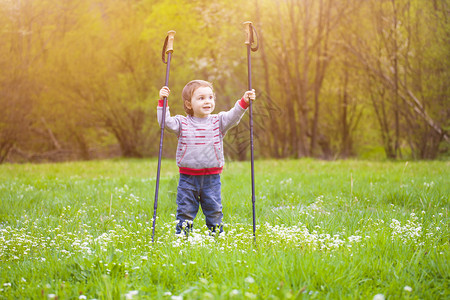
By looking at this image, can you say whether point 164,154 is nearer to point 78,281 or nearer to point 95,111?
point 95,111

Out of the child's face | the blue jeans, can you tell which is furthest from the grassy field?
the child's face

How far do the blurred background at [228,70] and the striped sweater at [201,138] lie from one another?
8.85m

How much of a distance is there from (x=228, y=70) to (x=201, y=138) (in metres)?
13.5

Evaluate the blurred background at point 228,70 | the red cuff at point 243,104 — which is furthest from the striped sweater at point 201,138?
the blurred background at point 228,70

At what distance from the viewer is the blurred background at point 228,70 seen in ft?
45.4

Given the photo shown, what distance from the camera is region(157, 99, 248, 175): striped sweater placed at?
427 cm

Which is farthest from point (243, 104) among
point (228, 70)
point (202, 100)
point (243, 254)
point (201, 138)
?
point (228, 70)

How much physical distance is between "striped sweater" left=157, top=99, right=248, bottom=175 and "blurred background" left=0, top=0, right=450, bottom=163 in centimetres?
885

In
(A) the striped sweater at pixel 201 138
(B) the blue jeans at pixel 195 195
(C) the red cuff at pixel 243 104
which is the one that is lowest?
(B) the blue jeans at pixel 195 195

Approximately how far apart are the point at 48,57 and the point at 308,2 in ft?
40.1

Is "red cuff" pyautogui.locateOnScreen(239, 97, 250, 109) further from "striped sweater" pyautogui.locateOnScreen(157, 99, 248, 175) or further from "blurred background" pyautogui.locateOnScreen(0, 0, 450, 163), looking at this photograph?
"blurred background" pyautogui.locateOnScreen(0, 0, 450, 163)

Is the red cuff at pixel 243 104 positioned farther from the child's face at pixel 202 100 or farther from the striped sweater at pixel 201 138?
the child's face at pixel 202 100

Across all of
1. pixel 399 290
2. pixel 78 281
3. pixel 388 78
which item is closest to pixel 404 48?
pixel 388 78

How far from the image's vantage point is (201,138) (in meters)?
4.31
